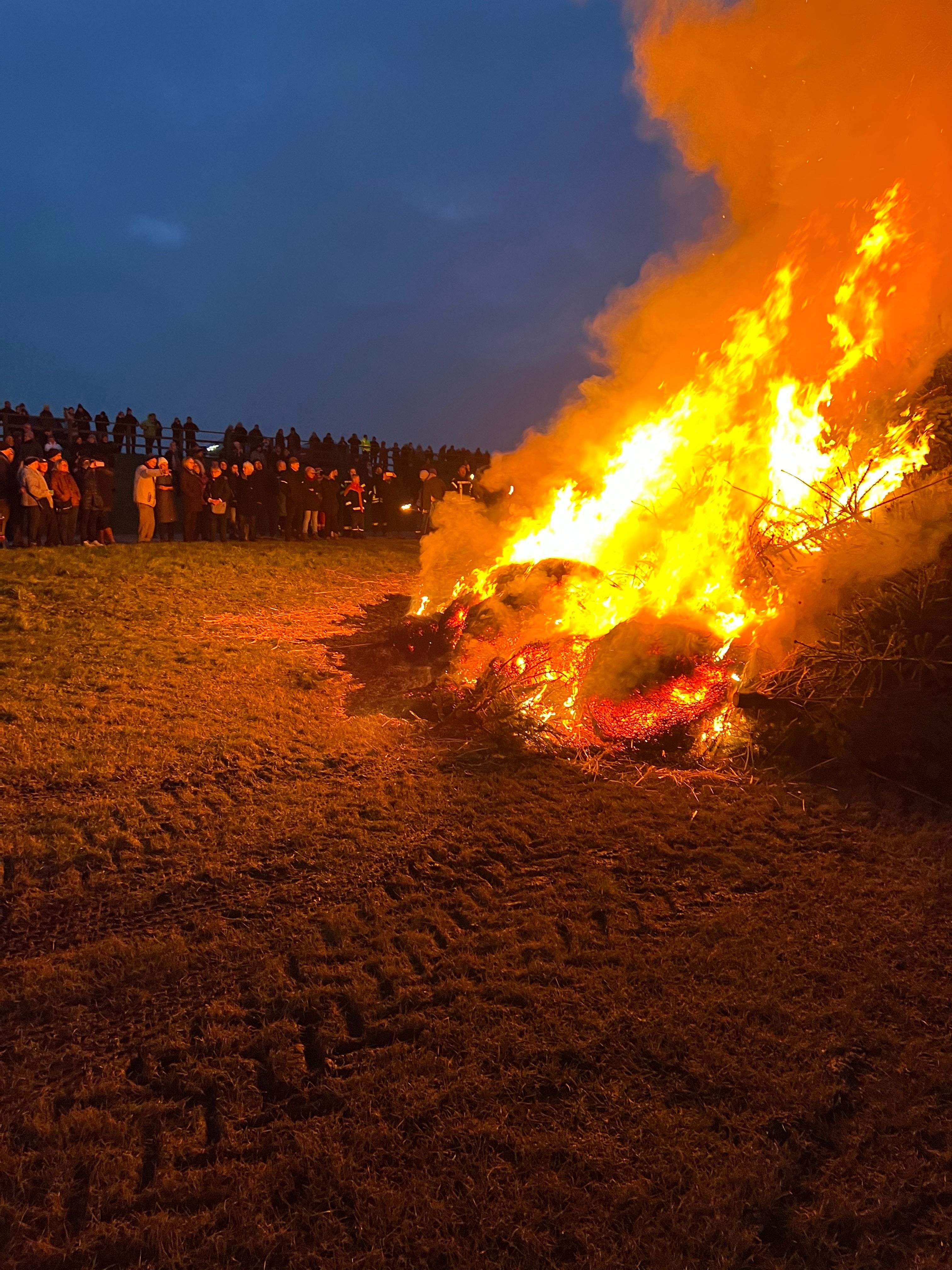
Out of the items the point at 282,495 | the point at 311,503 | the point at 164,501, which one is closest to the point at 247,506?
the point at 282,495

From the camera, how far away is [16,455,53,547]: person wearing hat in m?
14.6

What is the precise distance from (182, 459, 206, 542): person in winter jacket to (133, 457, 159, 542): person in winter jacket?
640 mm

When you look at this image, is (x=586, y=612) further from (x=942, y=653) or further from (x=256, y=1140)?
(x=256, y=1140)

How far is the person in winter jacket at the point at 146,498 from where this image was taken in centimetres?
1652

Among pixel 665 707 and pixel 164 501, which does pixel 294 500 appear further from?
pixel 665 707

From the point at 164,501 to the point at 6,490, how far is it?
10.5 ft

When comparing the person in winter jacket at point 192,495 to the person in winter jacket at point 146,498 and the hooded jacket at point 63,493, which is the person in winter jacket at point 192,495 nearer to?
the person in winter jacket at point 146,498

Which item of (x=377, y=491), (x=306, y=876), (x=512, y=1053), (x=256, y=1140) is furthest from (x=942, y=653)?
(x=377, y=491)

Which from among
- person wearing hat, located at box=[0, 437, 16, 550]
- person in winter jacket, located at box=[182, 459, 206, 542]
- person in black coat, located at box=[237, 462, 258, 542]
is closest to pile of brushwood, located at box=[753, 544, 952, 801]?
person wearing hat, located at box=[0, 437, 16, 550]

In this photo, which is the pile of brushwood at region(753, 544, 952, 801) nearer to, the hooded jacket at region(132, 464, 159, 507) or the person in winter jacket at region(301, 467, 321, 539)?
the hooded jacket at region(132, 464, 159, 507)

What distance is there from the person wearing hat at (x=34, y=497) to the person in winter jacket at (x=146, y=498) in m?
1.88

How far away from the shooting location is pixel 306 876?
4.67 meters

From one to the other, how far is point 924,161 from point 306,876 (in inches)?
351

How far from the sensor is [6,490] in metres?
14.9
